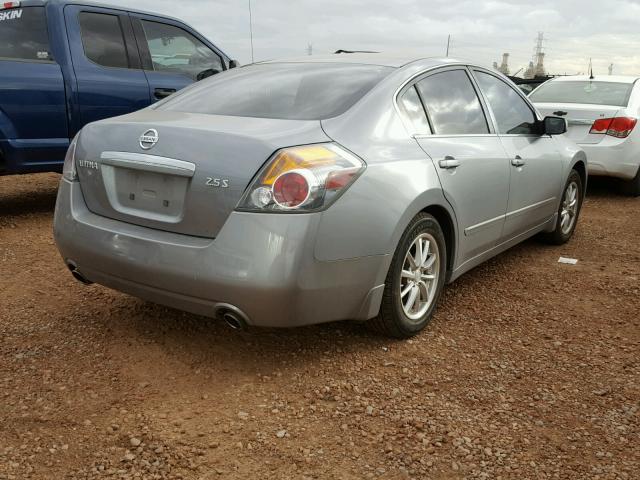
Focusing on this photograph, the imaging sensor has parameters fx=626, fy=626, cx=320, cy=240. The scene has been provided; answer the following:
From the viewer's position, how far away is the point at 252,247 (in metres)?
2.54

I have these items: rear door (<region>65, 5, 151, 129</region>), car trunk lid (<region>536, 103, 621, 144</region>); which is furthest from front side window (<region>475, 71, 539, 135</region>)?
rear door (<region>65, 5, 151, 129</region>)

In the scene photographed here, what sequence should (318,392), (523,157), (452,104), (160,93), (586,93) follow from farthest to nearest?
1. (586,93)
2. (160,93)
3. (523,157)
4. (452,104)
5. (318,392)

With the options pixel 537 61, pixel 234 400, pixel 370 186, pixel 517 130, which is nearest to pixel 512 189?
pixel 517 130

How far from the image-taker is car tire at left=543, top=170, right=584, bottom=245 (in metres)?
5.19

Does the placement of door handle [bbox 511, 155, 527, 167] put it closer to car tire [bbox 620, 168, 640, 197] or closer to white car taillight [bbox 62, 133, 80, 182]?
white car taillight [bbox 62, 133, 80, 182]

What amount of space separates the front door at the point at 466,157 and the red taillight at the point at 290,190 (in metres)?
0.94

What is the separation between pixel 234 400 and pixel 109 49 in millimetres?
4481

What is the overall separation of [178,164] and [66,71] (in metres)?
3.51

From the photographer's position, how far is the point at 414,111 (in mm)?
3344

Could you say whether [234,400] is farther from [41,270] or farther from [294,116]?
[41,270]

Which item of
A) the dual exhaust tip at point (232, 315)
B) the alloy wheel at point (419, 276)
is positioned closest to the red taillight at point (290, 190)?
the dual exhaust tip at point (232, 315)

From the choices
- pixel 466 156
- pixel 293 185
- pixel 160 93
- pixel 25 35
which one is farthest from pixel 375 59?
pixel 25 35

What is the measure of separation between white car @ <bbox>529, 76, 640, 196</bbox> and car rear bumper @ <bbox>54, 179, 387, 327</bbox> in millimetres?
5481

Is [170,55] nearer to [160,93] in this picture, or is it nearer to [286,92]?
[160,93]
